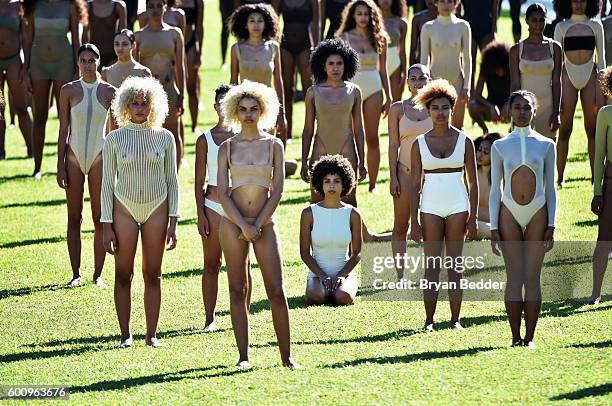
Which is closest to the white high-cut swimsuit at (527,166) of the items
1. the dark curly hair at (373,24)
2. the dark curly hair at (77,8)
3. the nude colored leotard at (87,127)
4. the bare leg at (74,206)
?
the nude colored leotard at (87,127)

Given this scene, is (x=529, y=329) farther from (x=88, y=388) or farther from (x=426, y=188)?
(x=88, y=388)

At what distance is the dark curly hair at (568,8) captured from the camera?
54.5ft

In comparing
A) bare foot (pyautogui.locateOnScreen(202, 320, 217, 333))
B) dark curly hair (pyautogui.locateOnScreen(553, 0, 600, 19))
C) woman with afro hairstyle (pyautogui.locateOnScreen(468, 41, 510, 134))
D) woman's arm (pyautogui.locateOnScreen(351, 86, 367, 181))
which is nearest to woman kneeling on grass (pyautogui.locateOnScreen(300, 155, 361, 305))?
woman's arm (pyautogui.locateOnScreen(351, 86, 367, 181))

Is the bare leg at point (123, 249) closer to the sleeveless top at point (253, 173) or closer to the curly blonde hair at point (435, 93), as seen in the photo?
the sleeveless top at point (253, 173)

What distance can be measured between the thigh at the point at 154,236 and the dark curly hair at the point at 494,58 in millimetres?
9926

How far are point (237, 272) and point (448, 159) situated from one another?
2223 millimetres

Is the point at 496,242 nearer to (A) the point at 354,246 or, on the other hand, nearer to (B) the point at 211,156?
(A) the point at 354,246

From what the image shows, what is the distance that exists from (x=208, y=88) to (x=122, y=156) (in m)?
16.6

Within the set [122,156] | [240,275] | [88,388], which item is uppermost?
[122,156]

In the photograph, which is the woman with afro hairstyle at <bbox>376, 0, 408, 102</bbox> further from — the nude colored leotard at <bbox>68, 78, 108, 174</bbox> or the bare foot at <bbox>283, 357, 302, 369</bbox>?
the bare foot at <bbox>283, 357, 302, 369</bbox>

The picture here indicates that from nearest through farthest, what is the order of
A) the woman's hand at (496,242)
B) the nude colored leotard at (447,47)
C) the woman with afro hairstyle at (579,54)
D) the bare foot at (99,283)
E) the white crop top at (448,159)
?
1. the woman's hand at (496,242)
2. the white crop top at (448,159)
3. the bare foot at (99,283)
4. the woman with afro hairstyle at (579,54)
5. the nude colored leotard at (447,47)

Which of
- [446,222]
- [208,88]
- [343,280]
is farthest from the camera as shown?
[208,88]

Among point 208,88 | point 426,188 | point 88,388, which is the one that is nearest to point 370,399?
point 88,388

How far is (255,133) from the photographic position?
400 inches
